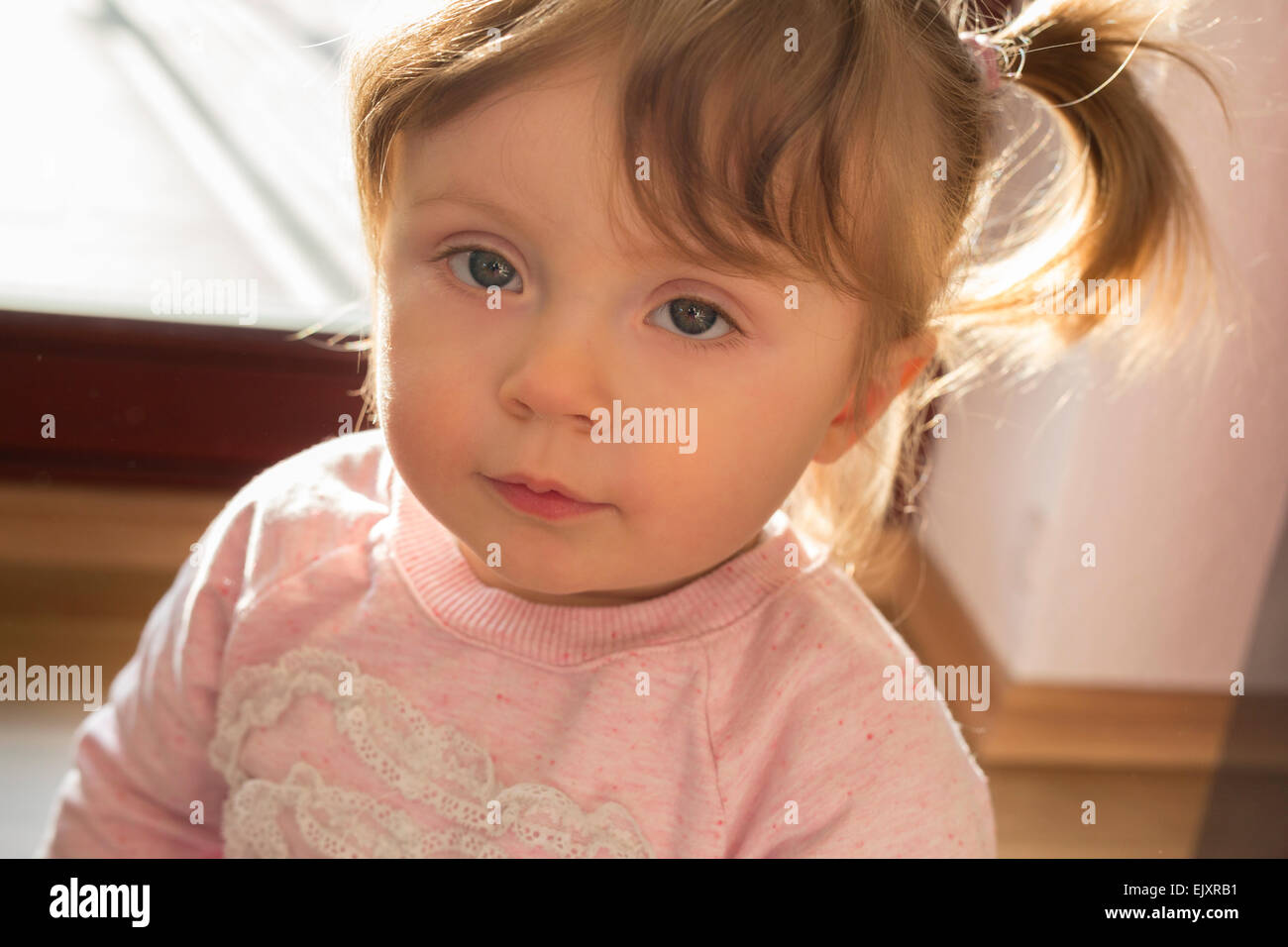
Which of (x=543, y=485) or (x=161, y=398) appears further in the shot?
(x=161, y=398)

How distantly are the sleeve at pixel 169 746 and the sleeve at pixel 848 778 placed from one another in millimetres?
327

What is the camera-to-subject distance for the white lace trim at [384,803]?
664 millimetres

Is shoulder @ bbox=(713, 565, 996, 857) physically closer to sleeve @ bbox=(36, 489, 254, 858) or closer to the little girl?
the little girl

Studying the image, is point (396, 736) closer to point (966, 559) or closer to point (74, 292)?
point (74, 292)

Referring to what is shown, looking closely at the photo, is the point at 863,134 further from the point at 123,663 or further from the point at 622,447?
the point at 123,663

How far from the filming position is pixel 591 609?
2.30 feet

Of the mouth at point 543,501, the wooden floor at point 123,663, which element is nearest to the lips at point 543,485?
the mouth at point 543,501

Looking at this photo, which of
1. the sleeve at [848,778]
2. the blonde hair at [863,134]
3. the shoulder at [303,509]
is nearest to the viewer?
the blonde hair at [863,134]

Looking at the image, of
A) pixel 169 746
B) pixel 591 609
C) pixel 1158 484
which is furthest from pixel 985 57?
pixel 169 746

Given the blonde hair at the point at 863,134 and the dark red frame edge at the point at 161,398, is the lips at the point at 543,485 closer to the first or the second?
the blonde hair at the point at 863,134

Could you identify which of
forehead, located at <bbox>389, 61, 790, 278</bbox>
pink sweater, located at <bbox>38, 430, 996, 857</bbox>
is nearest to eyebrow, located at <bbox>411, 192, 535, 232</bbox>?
forehead, located at <bbox>389, 61, 790, 278</bbox>

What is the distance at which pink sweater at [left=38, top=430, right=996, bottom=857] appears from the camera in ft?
2.13

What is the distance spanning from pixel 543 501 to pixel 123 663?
479mm

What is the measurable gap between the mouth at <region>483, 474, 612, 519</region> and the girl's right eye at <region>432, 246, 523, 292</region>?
0.29 ft
